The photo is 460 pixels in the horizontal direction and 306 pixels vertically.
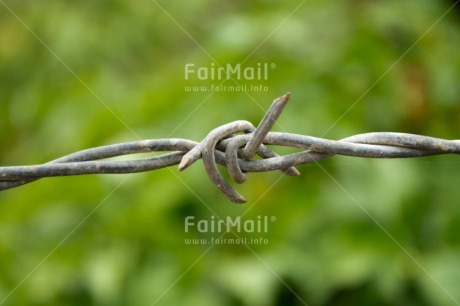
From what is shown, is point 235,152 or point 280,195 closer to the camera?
point 235,152

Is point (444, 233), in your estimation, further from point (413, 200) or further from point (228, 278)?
point (228, 278)

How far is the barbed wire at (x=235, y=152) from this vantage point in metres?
0.93

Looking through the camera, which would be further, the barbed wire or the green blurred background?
the green blurred background

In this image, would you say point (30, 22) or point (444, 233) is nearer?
point (444, 233)

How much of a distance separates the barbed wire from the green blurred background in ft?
2.24

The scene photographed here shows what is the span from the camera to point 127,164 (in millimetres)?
961

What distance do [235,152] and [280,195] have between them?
772 millimetres

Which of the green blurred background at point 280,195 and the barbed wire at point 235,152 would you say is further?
the green blurred background at point 280,195

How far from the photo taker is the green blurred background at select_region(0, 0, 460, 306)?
1.62 m

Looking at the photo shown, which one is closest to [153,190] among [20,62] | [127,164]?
[127,164]

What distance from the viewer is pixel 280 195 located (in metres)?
1.69

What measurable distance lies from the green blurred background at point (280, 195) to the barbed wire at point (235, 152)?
0.68 metres

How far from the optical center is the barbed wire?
3.05 feet

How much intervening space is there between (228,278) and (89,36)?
1513mm
